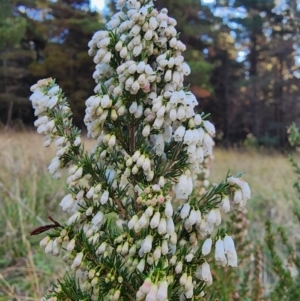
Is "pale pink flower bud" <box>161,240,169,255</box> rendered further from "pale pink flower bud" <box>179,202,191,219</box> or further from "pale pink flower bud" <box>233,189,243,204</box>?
"pale pink flower bud" <box>233,189,243,204</box>

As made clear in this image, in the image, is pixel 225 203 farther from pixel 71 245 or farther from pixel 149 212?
pixel 71 245

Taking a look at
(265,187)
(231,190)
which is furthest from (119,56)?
(265,187)

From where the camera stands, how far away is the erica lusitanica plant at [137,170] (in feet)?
4.47

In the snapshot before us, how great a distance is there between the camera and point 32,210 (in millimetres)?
5355

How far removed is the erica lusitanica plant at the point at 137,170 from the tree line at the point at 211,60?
16778 mm

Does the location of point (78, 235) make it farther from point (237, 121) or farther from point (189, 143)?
point (237, 121)

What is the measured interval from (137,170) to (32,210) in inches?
167

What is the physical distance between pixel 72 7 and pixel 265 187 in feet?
59.8

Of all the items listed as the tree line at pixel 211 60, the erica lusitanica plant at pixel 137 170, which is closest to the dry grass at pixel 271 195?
the erica lusitanica plant at pixel 137 170

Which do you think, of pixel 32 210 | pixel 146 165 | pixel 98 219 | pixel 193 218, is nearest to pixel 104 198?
pixel 98 219

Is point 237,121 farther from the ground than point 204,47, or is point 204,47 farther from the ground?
point 204,47

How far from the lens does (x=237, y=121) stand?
A: 26500 millimetres

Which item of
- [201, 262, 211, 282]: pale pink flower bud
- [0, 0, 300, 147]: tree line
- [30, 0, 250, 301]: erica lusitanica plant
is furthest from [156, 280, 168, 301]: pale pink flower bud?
[0, 0, 300, 147]: tree line

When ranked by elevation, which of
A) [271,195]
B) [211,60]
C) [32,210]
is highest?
[211,60]
